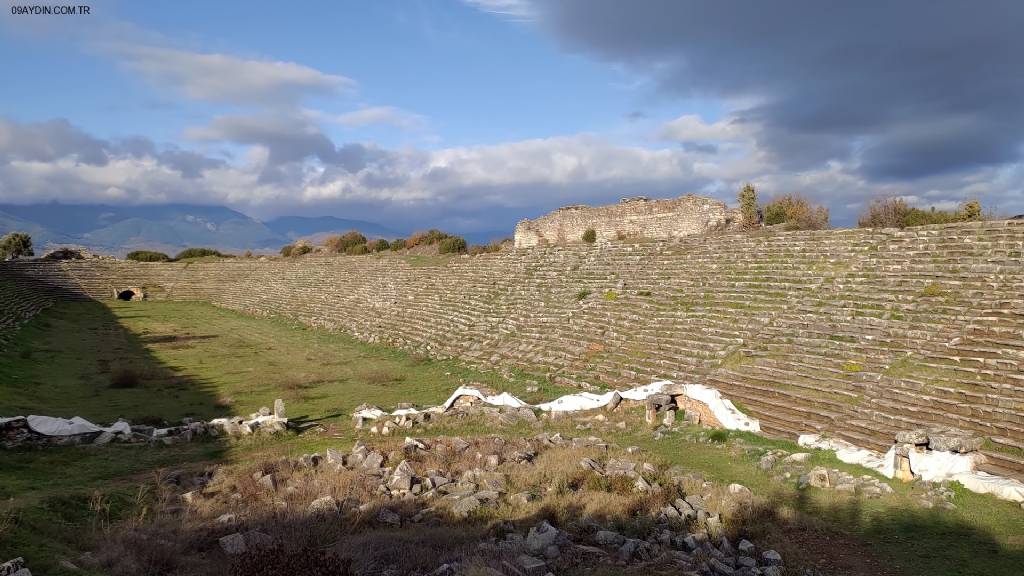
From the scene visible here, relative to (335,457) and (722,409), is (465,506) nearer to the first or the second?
(335,457)

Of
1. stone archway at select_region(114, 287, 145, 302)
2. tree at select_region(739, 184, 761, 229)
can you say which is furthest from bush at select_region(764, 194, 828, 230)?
stone archway at select_region(114, 287, 145, 302)

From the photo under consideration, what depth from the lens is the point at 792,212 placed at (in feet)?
105

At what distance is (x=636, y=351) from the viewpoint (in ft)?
62.1

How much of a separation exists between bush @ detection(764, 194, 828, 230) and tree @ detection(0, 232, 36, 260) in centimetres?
6772

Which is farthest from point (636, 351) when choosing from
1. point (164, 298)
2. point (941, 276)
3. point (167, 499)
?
point (164, 298)

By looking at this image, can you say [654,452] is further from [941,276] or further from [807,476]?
[941,276]

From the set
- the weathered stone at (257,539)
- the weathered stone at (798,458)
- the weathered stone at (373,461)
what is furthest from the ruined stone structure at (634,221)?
the weathered stone at (257,539)

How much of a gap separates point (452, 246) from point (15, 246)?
48.4m

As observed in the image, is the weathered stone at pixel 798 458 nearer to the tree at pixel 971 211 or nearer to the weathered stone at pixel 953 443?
the weathered stone at pixel 953 443

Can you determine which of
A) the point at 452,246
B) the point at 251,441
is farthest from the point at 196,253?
the point at 251,441

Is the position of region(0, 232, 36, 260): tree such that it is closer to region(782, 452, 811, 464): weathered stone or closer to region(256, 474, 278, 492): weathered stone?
Answer: region(256, 474, 278, 492): weathered stone

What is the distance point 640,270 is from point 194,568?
19539 mm

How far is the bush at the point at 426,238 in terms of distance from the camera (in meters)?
47.3

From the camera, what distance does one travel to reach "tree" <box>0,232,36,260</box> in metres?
59.0
